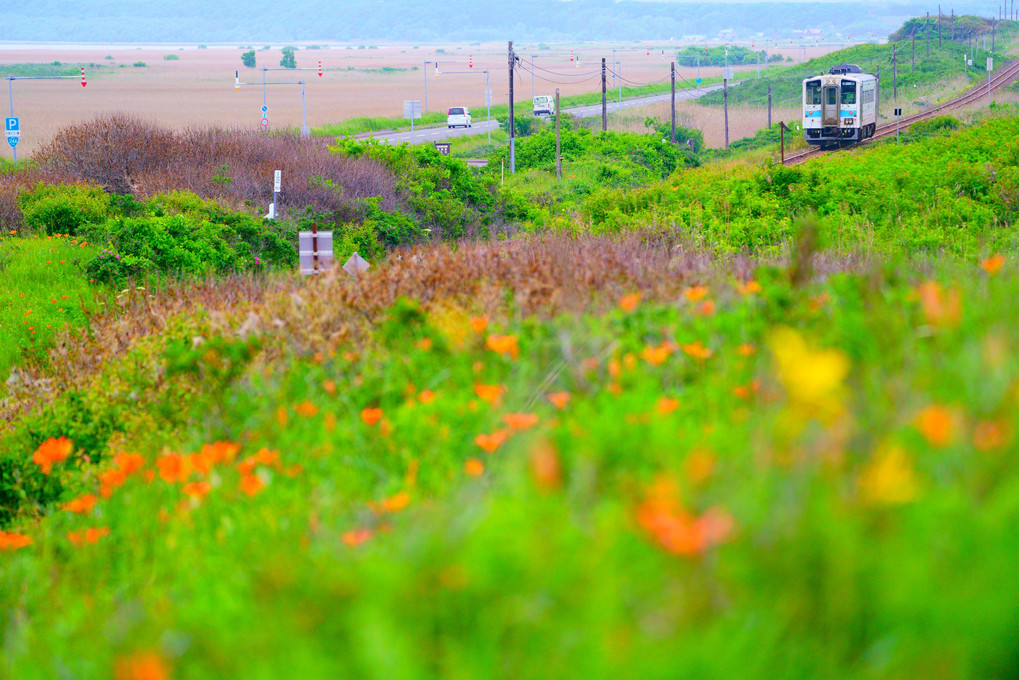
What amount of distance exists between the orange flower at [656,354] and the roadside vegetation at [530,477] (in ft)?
0.08

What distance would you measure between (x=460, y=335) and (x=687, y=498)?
305 centimetres

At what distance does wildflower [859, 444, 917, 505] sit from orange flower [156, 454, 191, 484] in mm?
3027

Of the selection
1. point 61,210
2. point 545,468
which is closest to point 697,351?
point 545,468

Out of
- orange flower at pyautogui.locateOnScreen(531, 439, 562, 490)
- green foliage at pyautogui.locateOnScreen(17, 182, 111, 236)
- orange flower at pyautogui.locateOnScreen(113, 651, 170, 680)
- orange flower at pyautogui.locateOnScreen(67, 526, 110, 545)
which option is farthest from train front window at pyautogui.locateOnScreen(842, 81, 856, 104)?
orange flower at pyautogui.locateOnScreen(113, 651, 170, 680)

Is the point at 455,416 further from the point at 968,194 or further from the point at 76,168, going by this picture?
the point at 76,168

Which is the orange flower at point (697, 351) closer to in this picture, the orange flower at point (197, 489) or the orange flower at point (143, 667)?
the orange flower at point (197, 489)

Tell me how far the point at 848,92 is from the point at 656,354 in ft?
113

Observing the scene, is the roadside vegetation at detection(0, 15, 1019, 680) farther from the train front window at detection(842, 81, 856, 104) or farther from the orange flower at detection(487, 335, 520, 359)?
the train front window at detection(842, 81, 856, 104)

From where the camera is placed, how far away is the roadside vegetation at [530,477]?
2045mm

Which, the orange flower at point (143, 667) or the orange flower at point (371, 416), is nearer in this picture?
the orange flower at point (143, 667)

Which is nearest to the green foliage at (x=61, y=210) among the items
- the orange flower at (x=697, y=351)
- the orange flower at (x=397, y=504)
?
the orange flower at (x=697, y=351)

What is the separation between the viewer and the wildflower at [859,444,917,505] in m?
2.02

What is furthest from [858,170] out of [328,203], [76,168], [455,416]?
[455,416]

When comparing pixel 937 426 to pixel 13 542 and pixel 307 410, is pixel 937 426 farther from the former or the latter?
pixel 13 542
